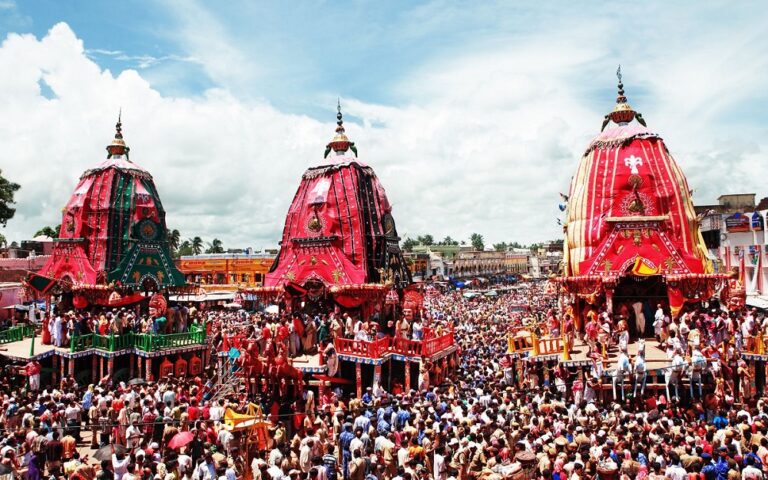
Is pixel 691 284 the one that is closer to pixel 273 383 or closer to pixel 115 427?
pixel 273 383

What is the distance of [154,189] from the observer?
1165 inches

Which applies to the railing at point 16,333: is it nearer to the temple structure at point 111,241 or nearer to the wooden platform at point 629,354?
the temple structure at point 111,241

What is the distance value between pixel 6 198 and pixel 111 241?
54.2 ft

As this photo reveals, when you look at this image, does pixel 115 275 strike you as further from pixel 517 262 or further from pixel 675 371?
pixel 517 262

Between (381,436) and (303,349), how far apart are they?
10.2m

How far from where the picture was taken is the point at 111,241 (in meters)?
26.9

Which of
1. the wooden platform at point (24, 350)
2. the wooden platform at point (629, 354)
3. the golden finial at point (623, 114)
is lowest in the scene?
the wooden platform at point (24, 350)

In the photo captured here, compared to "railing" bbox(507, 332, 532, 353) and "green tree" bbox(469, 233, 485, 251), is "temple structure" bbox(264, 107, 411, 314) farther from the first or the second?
"green tree" bbox(469, 233, 485, 251)

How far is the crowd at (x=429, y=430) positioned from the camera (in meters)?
9.42

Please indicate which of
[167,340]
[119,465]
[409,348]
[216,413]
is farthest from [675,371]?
[167,340]

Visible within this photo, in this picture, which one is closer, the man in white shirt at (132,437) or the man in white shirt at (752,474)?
the man in white shirt at (752,474)

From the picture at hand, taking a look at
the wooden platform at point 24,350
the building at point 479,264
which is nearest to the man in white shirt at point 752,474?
the wooden platform at point 24,350

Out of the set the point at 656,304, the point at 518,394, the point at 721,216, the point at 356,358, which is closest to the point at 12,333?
the point at 356,358

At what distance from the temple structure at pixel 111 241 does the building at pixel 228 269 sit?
2655 centimetres
